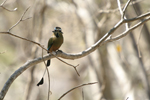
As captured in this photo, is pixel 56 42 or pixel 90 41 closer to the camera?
pixel 56 42

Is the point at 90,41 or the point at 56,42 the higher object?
the point at 90,41

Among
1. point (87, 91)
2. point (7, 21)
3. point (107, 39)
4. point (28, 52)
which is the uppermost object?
point (7, 21)

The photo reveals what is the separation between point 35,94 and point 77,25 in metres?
3.25

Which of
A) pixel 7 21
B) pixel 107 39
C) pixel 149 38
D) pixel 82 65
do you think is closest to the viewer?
pixel 107 39

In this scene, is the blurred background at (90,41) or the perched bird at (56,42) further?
the blurred background at (90,41)

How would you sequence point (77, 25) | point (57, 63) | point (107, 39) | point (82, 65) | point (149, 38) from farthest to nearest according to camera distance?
point (57, 63) → point (82, 65) → point (77, 25) → point (149, 38) → point (107, 39)

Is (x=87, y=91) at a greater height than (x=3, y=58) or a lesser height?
lesser

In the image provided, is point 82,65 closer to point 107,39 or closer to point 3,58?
point 3,58

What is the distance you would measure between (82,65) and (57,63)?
1.89 meters

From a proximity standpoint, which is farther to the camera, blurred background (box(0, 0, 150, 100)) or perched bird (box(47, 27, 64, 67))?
blurred background (box(0, 0, 150, 100))

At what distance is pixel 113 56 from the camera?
31.1ft

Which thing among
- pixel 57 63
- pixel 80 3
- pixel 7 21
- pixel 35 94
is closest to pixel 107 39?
pixel 80 3

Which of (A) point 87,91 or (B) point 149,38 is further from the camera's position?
(A) point 87,91

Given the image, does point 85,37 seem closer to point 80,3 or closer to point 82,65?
point 80,3
